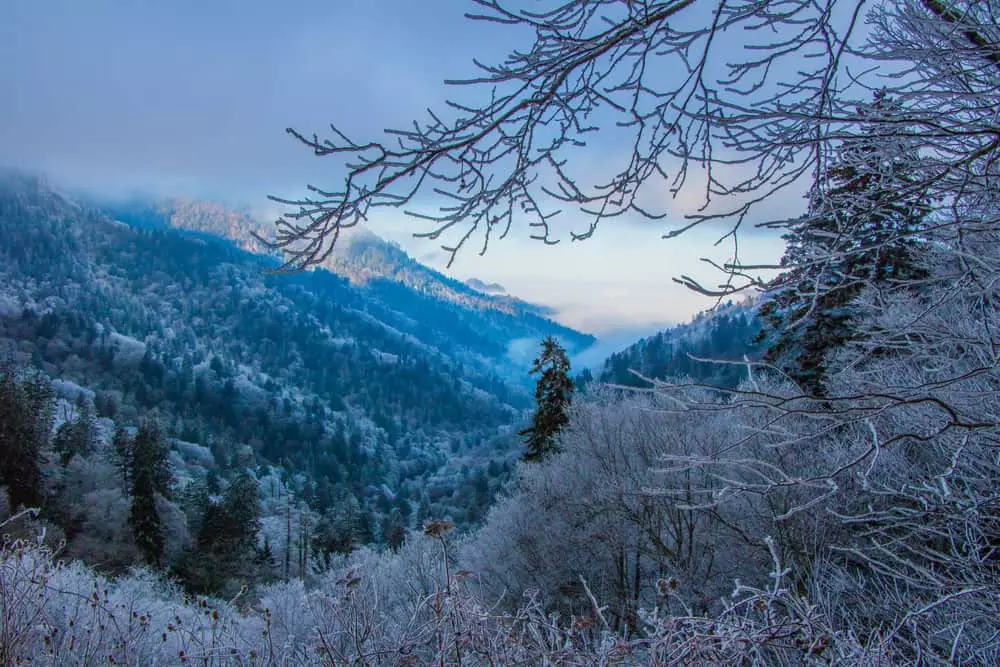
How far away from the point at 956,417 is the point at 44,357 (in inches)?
5929

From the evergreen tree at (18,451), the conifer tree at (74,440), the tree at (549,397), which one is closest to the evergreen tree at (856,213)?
the tree at (549,397)

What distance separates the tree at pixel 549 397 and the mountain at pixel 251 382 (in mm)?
39901

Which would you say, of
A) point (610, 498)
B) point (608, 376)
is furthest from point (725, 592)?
point (608, 376)

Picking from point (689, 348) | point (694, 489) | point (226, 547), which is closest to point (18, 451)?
point (226, 547)

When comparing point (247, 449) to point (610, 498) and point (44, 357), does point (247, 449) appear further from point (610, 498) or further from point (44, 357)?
point (610, 498)

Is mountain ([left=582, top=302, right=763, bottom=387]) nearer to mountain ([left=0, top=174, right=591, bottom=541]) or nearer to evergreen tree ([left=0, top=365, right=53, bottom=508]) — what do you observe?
mountain ([left=0, top=174, right=591, bottom=541])

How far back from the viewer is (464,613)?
8.57 feet

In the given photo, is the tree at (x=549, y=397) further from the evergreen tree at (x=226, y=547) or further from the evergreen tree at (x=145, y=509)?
the evergreen tree at (x=145, y=509)

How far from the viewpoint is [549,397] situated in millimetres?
20781

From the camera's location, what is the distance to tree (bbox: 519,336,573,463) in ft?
66.8

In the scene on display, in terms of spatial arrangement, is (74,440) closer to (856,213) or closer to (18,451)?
(18,451)

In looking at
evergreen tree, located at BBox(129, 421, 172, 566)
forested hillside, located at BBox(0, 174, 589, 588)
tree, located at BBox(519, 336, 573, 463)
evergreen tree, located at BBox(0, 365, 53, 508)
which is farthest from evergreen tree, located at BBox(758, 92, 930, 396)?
forested hillside, located at BBox(0, 174, 589, 588)

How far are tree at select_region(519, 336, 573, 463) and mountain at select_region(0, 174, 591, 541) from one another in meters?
39.9

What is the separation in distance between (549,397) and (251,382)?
140157 mm
